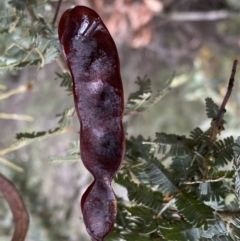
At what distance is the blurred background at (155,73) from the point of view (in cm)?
127

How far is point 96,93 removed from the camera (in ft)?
1.18

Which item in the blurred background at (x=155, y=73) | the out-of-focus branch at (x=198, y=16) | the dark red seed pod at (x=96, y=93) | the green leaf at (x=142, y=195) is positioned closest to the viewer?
the dark red seed pod at (x=96, y=93)

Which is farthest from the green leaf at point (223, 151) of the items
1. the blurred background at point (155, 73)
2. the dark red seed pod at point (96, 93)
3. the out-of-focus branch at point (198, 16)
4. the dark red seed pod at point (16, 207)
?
the out-of-focus branch at point (198, 16)

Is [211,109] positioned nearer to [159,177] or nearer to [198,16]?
[159,177]

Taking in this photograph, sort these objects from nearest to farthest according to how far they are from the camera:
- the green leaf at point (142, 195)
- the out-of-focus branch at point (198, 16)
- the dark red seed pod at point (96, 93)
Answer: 1. the dark red seed pod at point (96, 93)
2. the green leaf at point (142, 195)
3. the out-of-focus branch at point (198, 16)

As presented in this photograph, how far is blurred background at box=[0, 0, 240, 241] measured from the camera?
4.16ft

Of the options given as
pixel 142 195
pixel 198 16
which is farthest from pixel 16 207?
pixel 198 16

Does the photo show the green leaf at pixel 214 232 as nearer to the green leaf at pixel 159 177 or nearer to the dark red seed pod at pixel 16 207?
the green leaf at pixel 159 177

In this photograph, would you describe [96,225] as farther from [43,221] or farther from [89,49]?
[43,221]

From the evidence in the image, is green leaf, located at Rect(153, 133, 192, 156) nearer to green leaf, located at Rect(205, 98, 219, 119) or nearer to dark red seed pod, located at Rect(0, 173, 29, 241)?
Result: green leaf, located at Rect(205, 98, 219, 119)

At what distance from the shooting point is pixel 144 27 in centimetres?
133

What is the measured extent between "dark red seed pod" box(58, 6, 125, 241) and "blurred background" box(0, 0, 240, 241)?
829 mm

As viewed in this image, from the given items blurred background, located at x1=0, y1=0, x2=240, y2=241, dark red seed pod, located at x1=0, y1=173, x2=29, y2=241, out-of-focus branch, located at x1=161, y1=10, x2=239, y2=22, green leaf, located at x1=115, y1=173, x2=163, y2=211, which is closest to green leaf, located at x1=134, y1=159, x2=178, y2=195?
green leaf, located at x1=115, y1=173, x2=163, y2=211

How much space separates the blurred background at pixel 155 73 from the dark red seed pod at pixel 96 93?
829 mm
